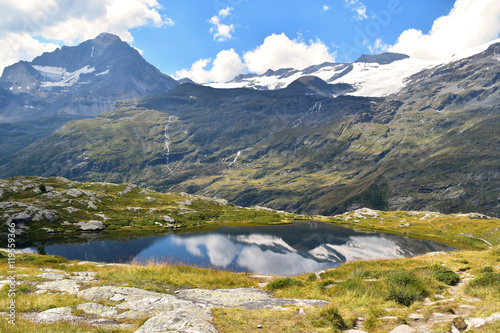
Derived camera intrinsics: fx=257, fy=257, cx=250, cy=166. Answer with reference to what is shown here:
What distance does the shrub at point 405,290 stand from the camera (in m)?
13.5

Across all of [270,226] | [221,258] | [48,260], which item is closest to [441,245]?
[270,226]

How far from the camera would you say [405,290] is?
13906mm

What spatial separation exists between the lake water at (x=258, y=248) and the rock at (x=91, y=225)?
7.17m

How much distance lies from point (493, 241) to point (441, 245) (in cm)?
1808

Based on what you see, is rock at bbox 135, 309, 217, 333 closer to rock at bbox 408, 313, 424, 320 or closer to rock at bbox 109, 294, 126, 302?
rock at bbox 109, 294, 126, 302

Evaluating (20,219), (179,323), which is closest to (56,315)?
(179,323)

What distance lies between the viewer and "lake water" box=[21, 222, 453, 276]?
6924 cm

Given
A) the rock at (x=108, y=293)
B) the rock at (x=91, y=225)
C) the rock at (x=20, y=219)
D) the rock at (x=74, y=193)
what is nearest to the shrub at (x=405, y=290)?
the rock at (x=108, y=293)

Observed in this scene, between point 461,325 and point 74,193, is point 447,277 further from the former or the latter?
point 74,193

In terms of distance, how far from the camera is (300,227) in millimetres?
143625

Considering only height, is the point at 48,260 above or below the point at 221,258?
above

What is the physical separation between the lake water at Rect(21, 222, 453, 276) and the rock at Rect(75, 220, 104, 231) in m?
7.17

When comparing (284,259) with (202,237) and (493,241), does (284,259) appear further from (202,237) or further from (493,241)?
(493,241)

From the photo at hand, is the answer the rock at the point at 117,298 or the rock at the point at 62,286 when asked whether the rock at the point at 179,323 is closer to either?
the rock at the point at 117,298
